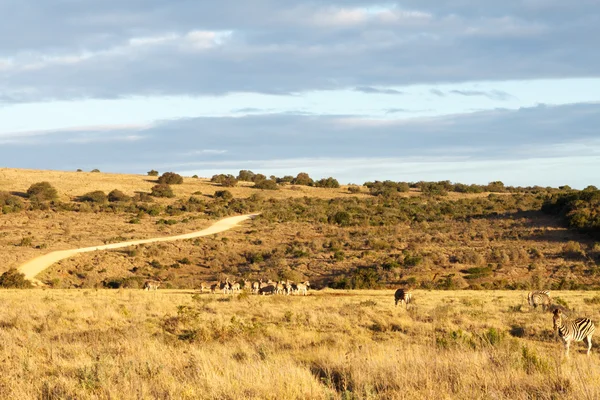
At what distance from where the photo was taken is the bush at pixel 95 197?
81688 millimetres

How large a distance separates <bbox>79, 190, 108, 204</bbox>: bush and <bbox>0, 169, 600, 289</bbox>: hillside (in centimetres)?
76

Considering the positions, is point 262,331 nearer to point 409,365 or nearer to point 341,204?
point 409,365

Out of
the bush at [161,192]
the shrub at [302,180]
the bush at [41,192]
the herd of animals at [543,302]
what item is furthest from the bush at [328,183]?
the herd of animals at [543,302]

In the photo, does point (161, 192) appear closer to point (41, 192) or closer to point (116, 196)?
point (116, 196)

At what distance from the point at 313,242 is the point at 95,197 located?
127 feet

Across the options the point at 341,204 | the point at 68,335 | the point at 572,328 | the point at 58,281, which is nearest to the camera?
the point at 572,328

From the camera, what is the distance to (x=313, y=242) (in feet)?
183

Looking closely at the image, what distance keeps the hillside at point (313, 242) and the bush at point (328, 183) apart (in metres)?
18.5

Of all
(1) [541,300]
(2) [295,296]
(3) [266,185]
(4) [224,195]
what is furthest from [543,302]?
(3) [266,185]

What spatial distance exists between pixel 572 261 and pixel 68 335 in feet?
129

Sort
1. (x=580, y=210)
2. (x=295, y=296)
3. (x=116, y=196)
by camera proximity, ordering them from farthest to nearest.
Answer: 1. (x=116, y=196)
2. (x=580, y=210)
3. (x=295, y=296)

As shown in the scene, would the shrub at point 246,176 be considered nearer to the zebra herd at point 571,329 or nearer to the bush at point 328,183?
the bush at point 328,183

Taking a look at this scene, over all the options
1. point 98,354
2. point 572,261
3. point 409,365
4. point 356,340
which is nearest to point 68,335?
point 98,354

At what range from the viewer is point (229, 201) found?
88.5 metres
